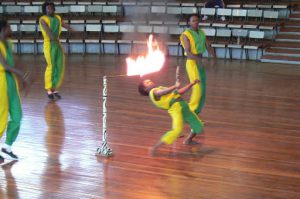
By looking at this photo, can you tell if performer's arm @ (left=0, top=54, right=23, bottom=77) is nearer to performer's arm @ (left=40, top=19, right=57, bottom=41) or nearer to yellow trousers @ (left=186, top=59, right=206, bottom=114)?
yellow trousers @ (left=186, top=59, right=206, bottom=114)

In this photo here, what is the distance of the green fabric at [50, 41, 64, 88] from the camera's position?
7418 millimetres

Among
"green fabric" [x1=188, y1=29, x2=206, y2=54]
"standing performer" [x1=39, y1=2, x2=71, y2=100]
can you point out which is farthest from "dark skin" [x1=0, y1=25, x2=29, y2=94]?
"standing performer" [x1=39, y1=2, x2=71, y2=100]

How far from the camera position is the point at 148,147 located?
512 cm

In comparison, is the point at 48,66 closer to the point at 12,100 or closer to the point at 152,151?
the point at 12,100

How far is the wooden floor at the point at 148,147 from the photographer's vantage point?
3969 millimetres

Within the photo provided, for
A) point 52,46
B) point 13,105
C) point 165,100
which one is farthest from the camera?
point 52,46

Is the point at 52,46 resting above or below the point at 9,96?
above

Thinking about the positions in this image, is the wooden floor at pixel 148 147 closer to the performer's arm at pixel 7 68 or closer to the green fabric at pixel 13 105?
the green fabric at pixel 13 105

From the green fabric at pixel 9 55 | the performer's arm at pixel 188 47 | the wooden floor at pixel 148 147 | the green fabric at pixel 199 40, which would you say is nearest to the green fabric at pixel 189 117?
the wooden floor at pixel 148 147

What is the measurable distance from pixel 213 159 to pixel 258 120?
1920 mm

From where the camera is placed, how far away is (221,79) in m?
9.51

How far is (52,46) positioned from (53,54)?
139mm

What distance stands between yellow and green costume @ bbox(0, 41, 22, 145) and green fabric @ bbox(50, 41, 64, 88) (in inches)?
120

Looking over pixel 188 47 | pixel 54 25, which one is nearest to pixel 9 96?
pixel 188 47
